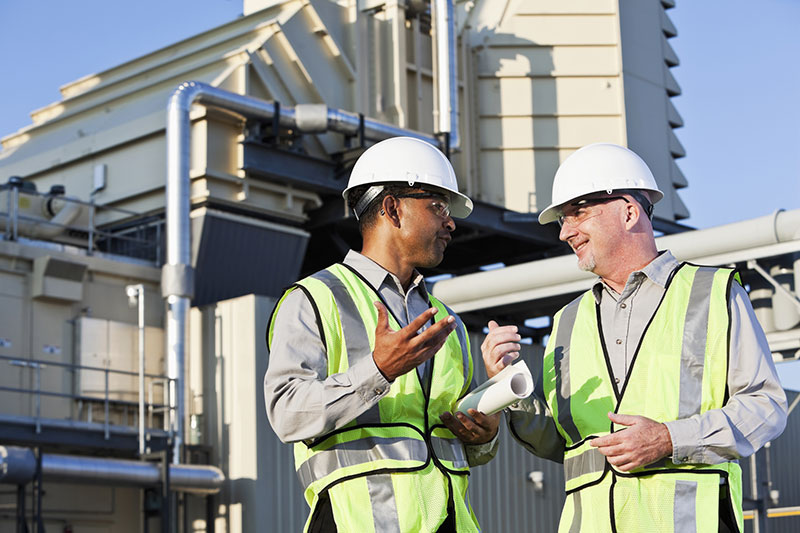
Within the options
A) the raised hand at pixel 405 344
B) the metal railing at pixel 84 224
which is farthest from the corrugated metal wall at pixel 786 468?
the raised hand at pixel 405 344

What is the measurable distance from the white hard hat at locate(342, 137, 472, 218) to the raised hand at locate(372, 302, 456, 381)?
862mm

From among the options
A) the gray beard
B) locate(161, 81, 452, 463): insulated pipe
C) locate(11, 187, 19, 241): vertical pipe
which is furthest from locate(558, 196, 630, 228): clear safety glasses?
locate(11, 187, 19, 241): vertical pipe

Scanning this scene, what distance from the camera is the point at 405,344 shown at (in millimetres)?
3936

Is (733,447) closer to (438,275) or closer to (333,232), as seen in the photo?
(333,232)

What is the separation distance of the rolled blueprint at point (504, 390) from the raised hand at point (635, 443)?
0.37 m

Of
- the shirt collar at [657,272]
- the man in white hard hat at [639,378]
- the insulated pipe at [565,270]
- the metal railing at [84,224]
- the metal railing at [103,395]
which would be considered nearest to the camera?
the man in white hard hat at [639,378]

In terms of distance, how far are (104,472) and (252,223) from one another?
5.11 metres

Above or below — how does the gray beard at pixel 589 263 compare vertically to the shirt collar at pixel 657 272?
above

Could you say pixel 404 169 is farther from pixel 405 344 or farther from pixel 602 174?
pixel 405 344

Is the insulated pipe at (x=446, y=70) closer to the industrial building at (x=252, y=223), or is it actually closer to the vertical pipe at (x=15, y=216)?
the industrial building at (x=252, y=223)

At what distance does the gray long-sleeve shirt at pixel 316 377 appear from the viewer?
406cm

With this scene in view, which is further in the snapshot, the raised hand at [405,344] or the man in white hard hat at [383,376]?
the man in white hard hat at [383,376]

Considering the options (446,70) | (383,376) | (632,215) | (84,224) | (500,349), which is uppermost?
(446,70)

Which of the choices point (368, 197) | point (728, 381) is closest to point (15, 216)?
point (368, 197)
